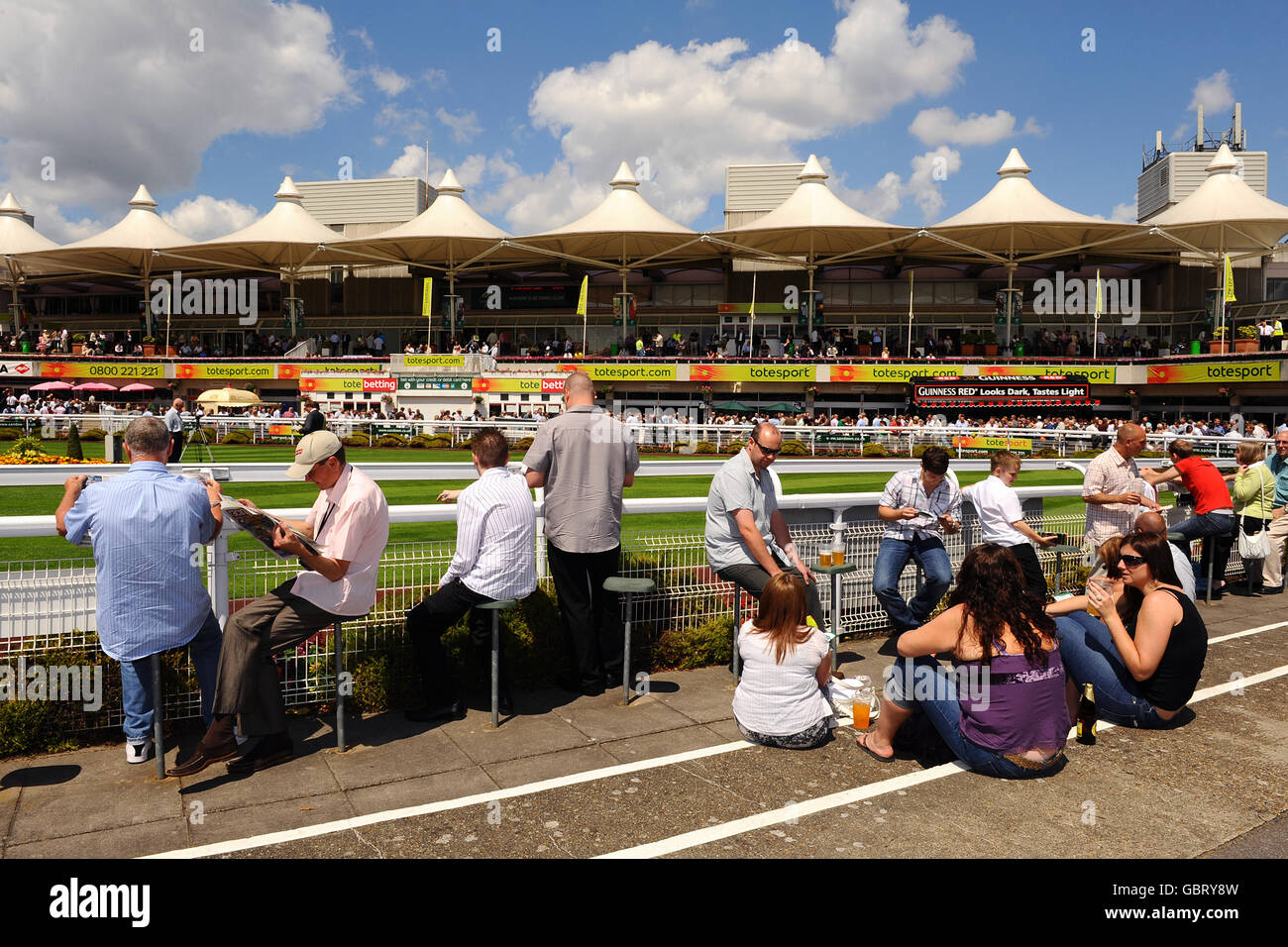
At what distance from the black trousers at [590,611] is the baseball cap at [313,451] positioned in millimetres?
1666

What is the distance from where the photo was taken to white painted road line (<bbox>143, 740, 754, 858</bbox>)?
3625mm

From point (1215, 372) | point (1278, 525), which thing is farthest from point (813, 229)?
point (1278, 525)

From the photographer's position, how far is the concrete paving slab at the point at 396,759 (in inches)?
173

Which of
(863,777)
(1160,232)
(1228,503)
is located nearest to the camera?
(863,777)

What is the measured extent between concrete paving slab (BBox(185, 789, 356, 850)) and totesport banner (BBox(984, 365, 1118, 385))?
3842 cm

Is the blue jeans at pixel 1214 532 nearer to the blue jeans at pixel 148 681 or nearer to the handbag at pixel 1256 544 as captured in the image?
the handbag at pixel 1256 544

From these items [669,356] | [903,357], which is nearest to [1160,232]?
[903,357]

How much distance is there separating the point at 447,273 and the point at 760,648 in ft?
152

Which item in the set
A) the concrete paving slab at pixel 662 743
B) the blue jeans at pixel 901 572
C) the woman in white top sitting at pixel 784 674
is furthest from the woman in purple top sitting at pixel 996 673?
the blue jeans at pixel 901 572

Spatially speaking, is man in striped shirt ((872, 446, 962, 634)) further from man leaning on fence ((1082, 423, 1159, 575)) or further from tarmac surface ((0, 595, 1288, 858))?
tarmac surface ((0, 595, 1288, 858))

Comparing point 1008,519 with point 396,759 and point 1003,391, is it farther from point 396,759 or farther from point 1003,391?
point 1003,391

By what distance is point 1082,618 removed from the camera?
524 cm

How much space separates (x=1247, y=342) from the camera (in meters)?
34.7
